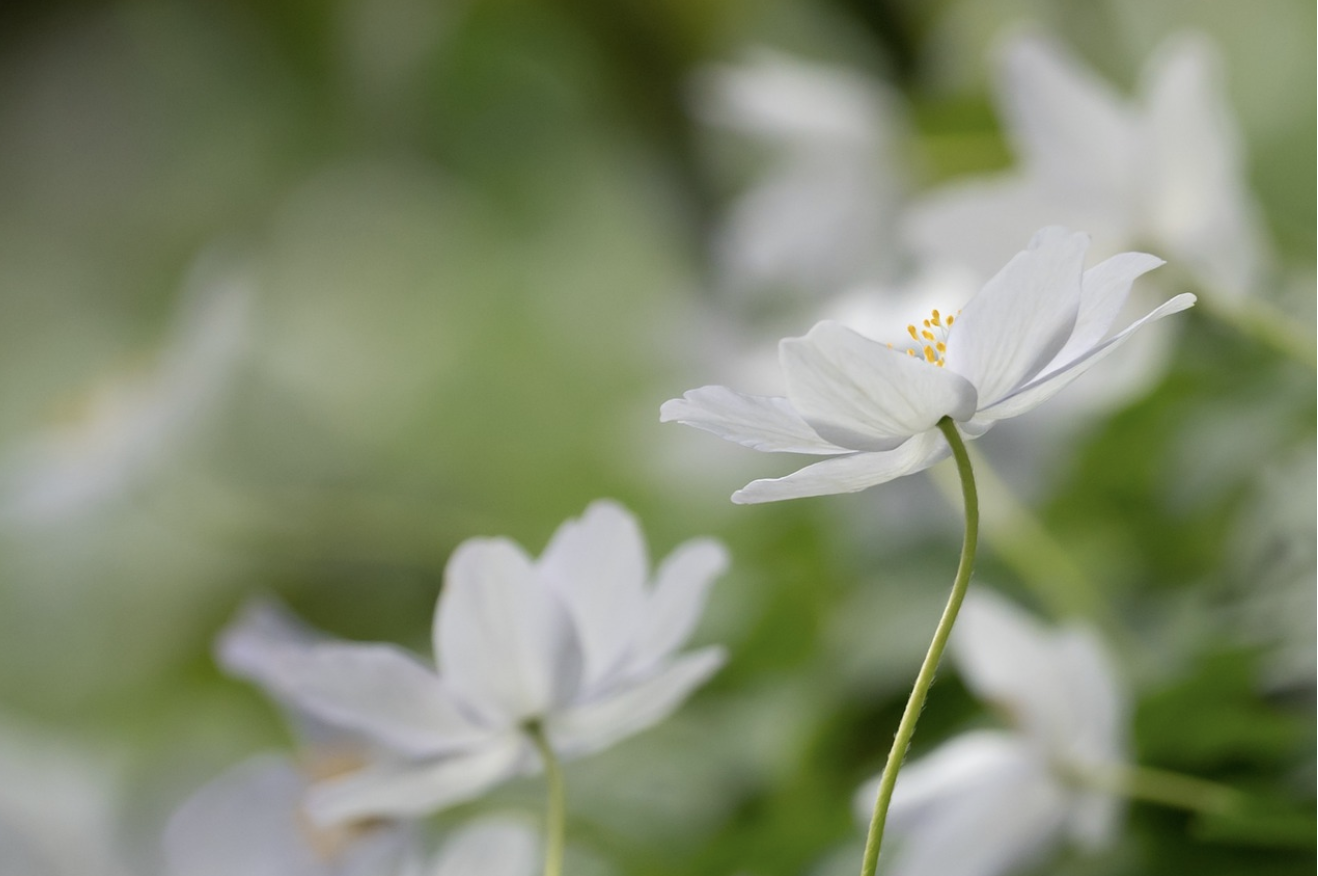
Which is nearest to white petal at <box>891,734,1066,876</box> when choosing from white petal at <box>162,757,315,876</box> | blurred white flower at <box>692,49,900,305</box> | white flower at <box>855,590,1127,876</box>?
white flower at <box>855,590,1127,876</box>

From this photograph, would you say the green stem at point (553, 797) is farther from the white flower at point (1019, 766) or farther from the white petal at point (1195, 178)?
the white petal at point (1195, 178)

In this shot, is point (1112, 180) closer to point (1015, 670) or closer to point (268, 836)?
point (1015, 670)

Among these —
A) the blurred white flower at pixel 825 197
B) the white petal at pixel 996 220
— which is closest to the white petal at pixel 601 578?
the white petal at pixel 996 220

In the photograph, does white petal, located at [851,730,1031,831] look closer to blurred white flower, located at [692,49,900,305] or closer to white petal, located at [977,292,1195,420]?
white petal, located at [977,292,1195,420]

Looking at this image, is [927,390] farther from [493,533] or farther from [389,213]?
[389,213]

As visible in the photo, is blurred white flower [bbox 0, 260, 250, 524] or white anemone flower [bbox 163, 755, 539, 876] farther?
blurred white flower [bbox 0, 260, 250, 524]

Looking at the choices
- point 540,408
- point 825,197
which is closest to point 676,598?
point 825,197
